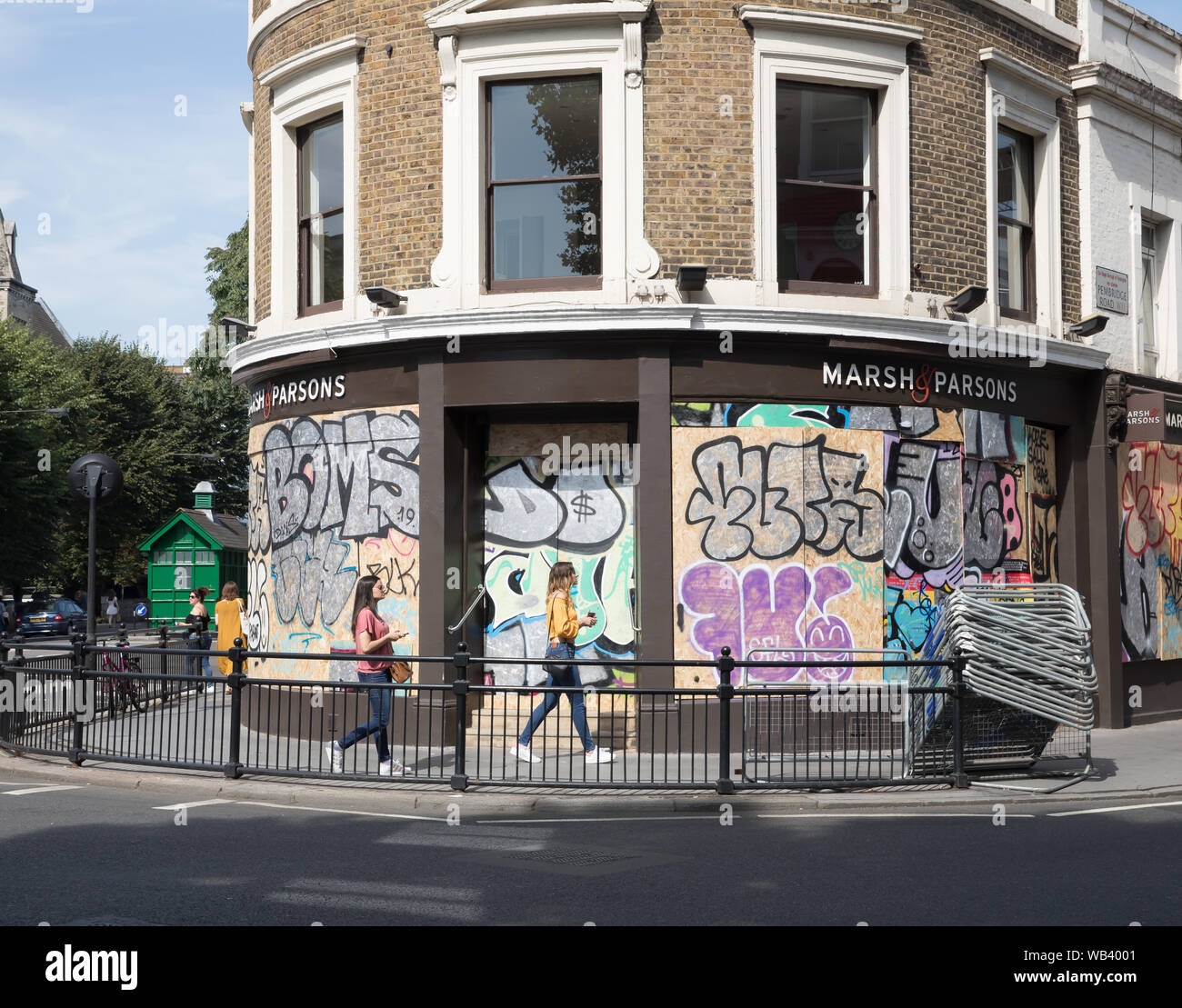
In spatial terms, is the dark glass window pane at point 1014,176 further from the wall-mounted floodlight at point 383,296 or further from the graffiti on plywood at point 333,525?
the graffiti on plywood at point 333,525

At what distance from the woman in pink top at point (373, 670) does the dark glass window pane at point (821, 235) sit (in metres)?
5.66

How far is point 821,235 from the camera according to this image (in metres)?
13.9

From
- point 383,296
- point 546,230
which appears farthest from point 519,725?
point 546,230

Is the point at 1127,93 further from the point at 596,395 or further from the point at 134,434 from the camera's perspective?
the point at 134,434

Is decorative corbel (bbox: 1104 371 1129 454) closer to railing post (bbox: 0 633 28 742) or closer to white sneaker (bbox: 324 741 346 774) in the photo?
white sneaker (bbox: 324 741 346 774)

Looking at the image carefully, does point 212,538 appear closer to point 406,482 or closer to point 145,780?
point 406,482

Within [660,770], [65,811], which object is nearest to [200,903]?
[65,811]

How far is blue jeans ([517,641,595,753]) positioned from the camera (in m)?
10.9

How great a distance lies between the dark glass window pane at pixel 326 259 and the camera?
14.8m

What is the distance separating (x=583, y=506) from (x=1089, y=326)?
22.5 ft

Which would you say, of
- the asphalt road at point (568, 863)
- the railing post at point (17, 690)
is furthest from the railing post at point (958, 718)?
the railing post at point (17, 690)

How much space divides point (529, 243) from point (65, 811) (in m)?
7.39

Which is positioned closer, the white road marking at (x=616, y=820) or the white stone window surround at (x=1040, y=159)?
the white road marking at (x=616, y=820)
